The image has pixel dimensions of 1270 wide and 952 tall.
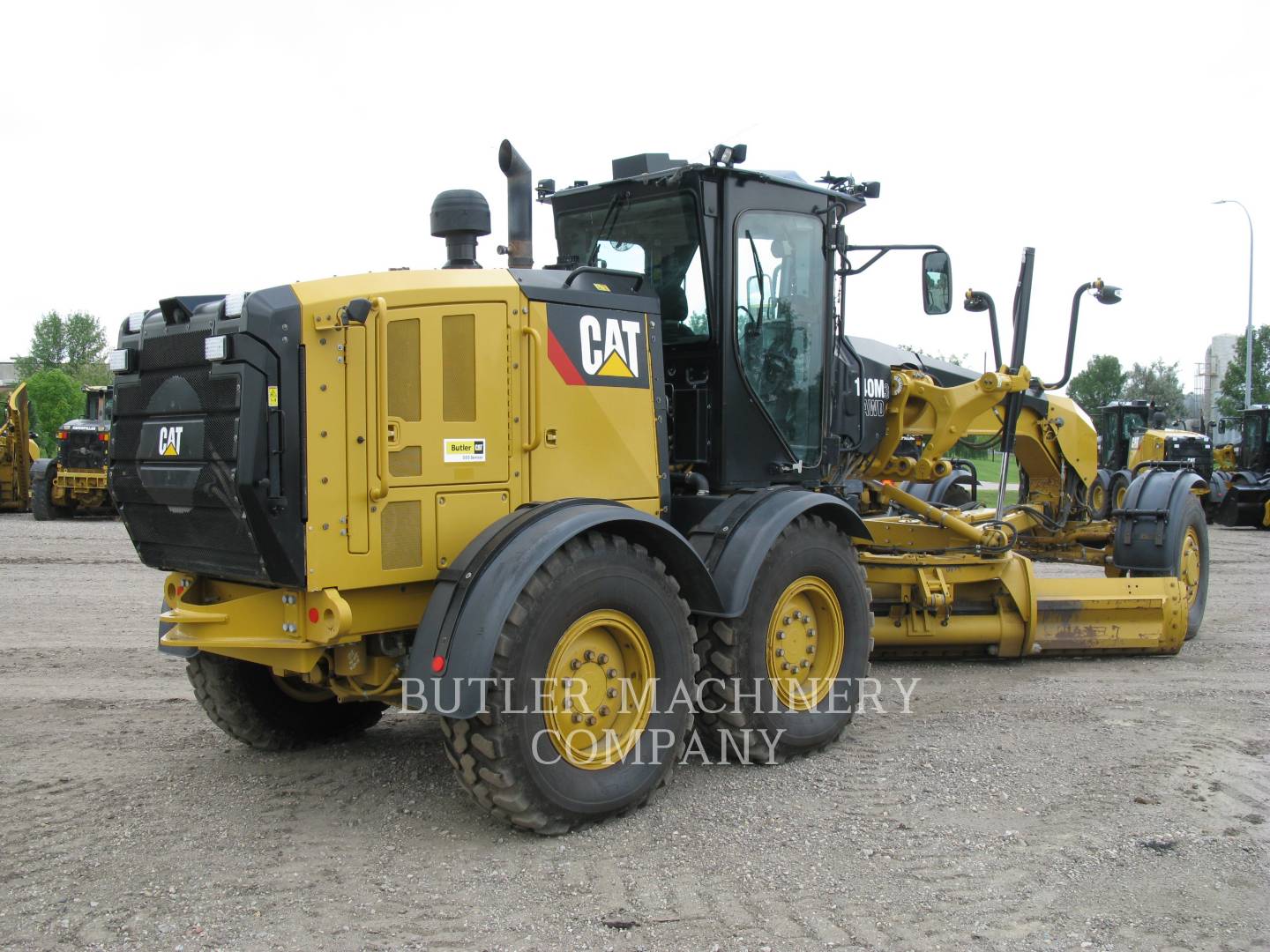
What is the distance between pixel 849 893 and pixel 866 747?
1.84 m

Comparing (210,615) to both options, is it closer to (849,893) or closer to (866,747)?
(849,893)

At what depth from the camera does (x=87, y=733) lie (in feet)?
19.3

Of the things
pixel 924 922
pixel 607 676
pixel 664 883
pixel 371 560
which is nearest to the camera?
pixel 924 922

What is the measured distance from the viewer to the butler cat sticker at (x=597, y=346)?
4.80 metres

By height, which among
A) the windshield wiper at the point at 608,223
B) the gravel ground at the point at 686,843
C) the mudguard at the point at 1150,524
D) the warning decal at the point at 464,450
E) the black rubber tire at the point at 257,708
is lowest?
the gravel ground at the point at 686,843

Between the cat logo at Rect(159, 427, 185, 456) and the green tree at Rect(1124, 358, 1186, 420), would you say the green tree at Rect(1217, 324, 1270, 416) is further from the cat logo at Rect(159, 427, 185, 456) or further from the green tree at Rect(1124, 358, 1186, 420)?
the cat logo at Rect(159, 427, 185, 456)

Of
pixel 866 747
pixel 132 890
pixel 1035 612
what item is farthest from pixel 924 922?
pixel 1035 612

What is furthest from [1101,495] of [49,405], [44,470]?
[49,405]

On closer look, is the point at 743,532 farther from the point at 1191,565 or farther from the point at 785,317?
the point at 1191,565

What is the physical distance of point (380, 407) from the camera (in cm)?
427

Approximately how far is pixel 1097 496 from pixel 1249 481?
569 inches

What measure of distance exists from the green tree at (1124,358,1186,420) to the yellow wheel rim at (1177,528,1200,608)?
5083 cm

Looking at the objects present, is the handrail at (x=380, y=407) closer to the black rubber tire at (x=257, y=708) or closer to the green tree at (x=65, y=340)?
the black rubber tire at (x=257, y=708)

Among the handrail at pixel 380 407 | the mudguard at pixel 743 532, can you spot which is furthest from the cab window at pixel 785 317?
the handrail at pixel 380 407
